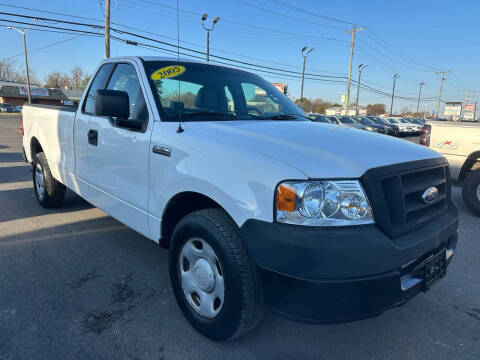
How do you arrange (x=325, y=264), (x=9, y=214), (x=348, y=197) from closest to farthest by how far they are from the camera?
(x=325, y=264)
(x=348, y=197)
(x=9, y=214)

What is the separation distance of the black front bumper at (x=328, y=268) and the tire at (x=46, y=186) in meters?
3.87

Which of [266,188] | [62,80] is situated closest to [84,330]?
[266,188]

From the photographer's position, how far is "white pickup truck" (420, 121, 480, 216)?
542cm

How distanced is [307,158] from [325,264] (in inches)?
22.5

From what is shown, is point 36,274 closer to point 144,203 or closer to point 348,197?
point 144,203

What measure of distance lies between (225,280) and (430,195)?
1387 millimetres

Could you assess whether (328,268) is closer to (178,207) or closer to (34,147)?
(178,207)

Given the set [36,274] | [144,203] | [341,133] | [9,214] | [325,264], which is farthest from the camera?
[9,214]

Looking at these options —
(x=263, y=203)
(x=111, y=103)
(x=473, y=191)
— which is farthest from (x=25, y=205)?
(x=473, y=191)

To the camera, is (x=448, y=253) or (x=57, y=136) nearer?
(x=448, y=253)

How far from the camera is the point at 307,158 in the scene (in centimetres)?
191

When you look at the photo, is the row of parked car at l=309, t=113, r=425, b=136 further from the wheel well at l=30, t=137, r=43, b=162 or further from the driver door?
the driver door

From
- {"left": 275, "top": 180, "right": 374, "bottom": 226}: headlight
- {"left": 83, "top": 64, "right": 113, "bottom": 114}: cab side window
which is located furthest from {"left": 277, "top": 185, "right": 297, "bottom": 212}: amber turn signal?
{"left": 83, "top": 64, "right": 113, "bottom": 114}: cab side window

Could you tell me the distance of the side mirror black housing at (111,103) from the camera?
8.52 feet
